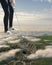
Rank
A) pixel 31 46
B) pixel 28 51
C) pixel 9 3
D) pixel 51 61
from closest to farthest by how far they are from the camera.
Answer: pixel 51 61, pixel 28 51, pixel 31 46, pixel 9 3

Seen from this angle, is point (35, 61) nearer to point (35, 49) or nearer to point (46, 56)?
point (46, 56)

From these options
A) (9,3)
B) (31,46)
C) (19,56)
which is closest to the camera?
(19,56)

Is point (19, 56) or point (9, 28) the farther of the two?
point (9, 28)

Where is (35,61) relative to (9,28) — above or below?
above

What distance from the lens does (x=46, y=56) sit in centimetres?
389

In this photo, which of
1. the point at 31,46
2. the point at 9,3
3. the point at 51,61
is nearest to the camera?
the point at 51,61

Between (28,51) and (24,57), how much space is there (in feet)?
1.14

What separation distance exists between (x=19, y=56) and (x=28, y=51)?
0.99ft

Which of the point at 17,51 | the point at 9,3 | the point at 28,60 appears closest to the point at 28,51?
the point at 17,51

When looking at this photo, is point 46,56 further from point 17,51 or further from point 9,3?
point 9,3

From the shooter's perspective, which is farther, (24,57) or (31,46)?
(31,46)

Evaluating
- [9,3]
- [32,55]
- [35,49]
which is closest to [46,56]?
[32,55]

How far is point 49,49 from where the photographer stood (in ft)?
14.4

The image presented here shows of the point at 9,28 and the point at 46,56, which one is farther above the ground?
the point at 46,56
